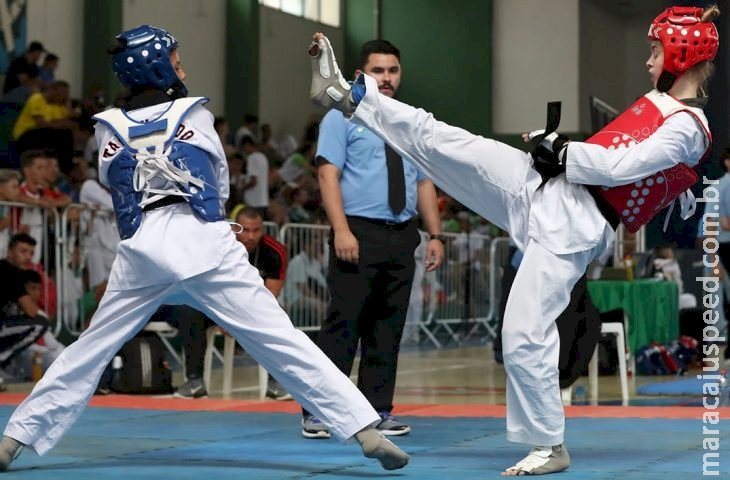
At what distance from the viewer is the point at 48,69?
46.8ft

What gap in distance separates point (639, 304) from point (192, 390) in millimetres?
4121

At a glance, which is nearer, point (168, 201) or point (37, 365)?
point (168, 201)

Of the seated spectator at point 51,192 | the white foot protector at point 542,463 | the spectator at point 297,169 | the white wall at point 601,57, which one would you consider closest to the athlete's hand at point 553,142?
the white foot protector at point 542,463

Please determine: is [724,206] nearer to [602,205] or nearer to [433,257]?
[433,257]

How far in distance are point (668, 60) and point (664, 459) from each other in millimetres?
1434

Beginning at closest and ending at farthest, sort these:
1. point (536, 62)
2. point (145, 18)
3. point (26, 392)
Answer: point (26, 392), point (145, 18), point (536, 62)

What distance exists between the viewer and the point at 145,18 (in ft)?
57.0

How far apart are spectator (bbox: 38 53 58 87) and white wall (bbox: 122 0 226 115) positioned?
11.0 ft

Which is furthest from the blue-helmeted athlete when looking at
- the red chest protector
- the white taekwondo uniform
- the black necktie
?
the black necktie

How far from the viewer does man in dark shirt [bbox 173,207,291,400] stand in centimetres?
820

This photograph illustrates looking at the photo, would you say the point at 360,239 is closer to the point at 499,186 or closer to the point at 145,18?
the point at 499,186

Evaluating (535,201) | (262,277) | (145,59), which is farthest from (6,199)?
(535,201)

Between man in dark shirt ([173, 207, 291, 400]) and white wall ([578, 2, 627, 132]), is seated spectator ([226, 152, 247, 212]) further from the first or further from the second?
white wall ([578, 2, 627, 132])

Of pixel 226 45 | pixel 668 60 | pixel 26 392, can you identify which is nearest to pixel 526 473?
pixel 668 60
